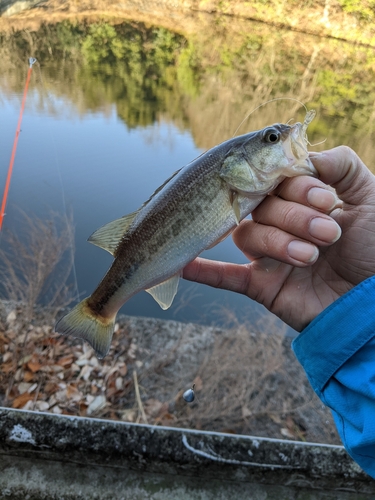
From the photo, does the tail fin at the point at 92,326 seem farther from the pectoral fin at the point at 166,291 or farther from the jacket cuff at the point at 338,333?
the jacket cuff at the point at 338,333

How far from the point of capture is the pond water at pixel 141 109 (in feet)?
20.5

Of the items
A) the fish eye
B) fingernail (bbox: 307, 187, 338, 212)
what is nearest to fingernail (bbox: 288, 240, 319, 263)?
fingernail (bbox: 307, 187, 338, 212)

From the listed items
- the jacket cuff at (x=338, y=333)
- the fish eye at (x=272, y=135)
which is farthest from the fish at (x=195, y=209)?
the jacket cuff at (x=338, y=333)

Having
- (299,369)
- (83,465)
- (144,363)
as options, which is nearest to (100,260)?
(144,363)

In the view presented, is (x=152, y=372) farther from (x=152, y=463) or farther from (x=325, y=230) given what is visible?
(x=325, y=230)

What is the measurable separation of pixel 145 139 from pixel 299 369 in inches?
280

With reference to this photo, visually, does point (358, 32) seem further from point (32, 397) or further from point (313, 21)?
point (32, 397)

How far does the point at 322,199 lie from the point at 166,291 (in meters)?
0.86

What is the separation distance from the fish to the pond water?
3238mm

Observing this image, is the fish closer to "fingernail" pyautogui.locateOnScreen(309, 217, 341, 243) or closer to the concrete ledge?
"fingernail" pyautogui.locateOnScreen(309, 217, 341, 243)

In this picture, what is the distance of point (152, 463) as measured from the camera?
2010 mm

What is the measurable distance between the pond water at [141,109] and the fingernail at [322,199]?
3403mm

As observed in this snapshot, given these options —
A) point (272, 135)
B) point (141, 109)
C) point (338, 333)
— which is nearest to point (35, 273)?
point (272, 135)

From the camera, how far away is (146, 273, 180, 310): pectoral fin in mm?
1768
